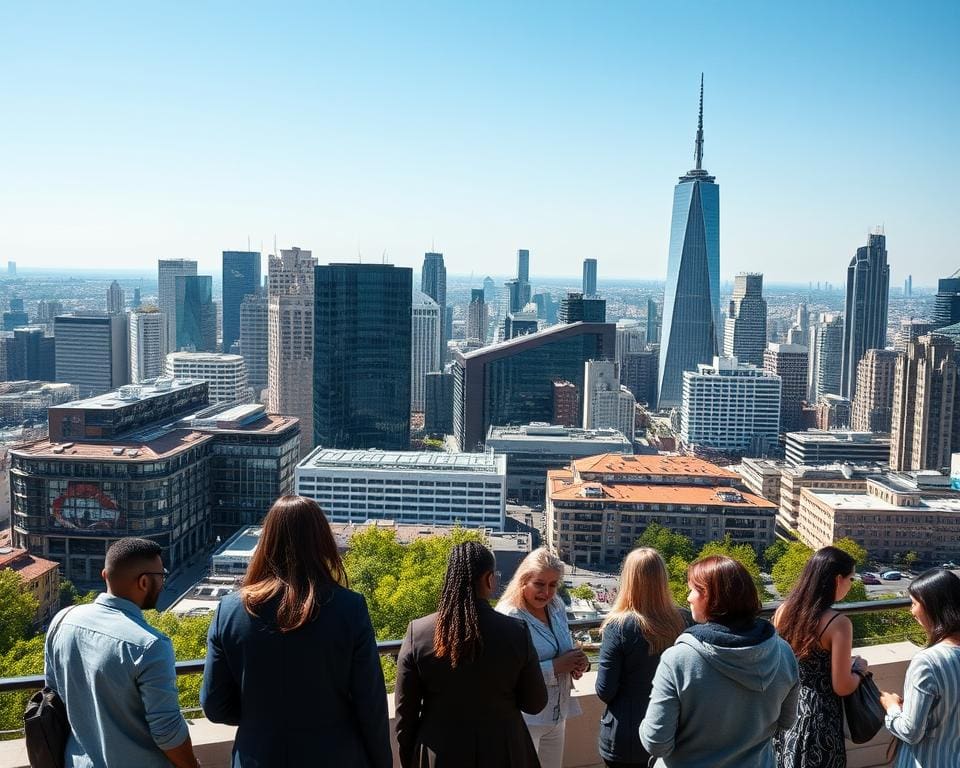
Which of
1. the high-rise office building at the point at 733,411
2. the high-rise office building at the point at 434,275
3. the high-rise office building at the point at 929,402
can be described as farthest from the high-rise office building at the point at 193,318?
the high-rise office building at the point at 929,402

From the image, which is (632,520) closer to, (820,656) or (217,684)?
(820,656)

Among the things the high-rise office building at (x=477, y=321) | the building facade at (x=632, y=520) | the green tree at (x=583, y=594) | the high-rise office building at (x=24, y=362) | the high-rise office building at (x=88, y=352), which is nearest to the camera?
the green tree at (x=583, y=594)

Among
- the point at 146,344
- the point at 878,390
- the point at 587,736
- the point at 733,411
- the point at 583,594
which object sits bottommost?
the point at 583,594

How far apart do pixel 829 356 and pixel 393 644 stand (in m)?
79.5

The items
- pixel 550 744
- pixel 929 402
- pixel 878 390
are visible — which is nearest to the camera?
pixel 550 744

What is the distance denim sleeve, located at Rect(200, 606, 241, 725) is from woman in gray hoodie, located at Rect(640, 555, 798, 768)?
94cm

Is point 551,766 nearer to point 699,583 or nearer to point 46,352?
point 699,583

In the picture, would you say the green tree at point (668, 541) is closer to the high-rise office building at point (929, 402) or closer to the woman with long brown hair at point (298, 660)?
the high-rise office building at point (929, 402)

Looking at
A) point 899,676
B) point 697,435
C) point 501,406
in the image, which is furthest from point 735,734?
point 697,435

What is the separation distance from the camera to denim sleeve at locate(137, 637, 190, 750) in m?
2.19

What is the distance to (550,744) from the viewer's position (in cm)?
285

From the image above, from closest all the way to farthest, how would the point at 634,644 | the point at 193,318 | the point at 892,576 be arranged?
the point at 634,644 → the point at 892,576 → the point at 193,318

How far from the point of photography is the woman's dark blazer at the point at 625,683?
2703 mm

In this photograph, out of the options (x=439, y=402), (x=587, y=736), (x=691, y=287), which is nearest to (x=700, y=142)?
(x=691, y=287)
